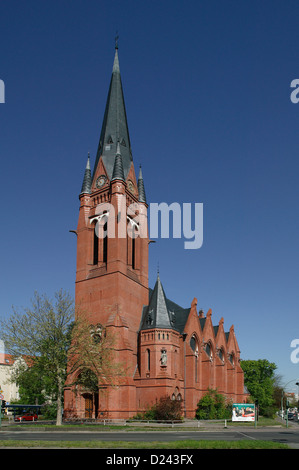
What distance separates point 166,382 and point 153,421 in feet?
19.5

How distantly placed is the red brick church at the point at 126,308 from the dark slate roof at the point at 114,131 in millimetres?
132

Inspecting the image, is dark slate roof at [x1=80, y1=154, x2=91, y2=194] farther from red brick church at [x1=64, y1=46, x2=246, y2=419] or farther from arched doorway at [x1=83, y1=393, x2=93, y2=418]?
arched doorway at [x1=83, y1=393, x2=93, y2=418]

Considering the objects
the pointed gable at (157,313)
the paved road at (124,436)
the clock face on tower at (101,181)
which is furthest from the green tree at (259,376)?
the paved road at (124,436)

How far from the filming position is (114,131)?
57.3 metres

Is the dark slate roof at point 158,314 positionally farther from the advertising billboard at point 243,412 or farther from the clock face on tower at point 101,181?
the clock face on tower at point 101,181

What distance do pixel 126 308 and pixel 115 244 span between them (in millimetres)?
7183

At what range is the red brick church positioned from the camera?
4631 centimetres

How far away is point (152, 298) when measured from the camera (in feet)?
171

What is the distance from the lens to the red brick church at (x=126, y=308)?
46312 mm
